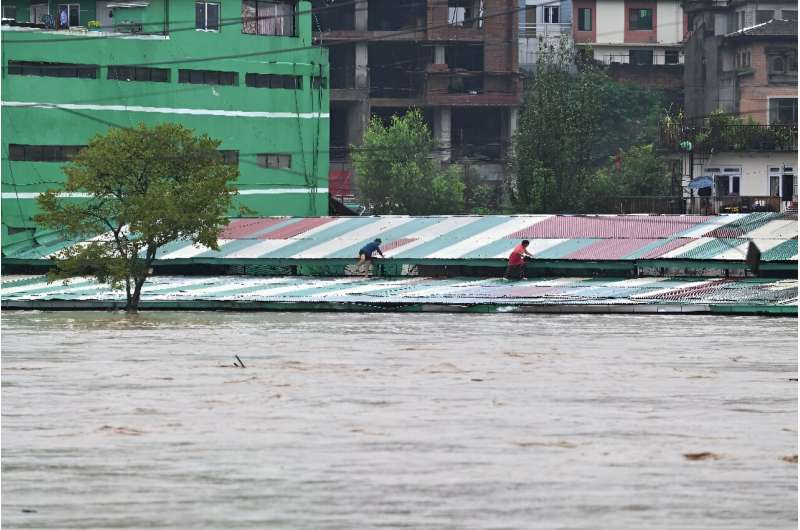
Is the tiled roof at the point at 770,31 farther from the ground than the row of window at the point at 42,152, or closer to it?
farther from the ground

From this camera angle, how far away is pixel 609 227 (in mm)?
47750

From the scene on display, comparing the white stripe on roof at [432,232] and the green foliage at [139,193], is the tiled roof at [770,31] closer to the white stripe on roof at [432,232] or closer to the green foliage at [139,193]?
the white stripe on roof at [432,232]

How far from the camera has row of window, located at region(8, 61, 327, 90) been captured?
6347 centimetres

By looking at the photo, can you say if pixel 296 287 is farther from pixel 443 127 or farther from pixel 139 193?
pixel 443 127

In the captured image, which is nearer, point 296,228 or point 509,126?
point 296,228

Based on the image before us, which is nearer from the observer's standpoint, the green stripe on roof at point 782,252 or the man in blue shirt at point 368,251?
the green stripe on roof at point 782,252

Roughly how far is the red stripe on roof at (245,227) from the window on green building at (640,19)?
163 feet

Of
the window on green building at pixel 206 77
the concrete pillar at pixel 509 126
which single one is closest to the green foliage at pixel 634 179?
the window on green building at pixel 206 77

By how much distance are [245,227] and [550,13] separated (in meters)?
51.5

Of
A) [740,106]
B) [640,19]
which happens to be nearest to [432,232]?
[740,106]

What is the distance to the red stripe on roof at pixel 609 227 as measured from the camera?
153 ft

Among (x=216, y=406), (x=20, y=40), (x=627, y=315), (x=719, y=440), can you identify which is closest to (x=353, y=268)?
(x=627, y=315)

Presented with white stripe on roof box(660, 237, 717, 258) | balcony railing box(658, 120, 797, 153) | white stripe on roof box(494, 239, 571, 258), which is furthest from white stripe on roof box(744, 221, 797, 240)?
balcony railing box(658, 120, 797, 153)

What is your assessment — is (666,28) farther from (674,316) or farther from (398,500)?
(398,500)
